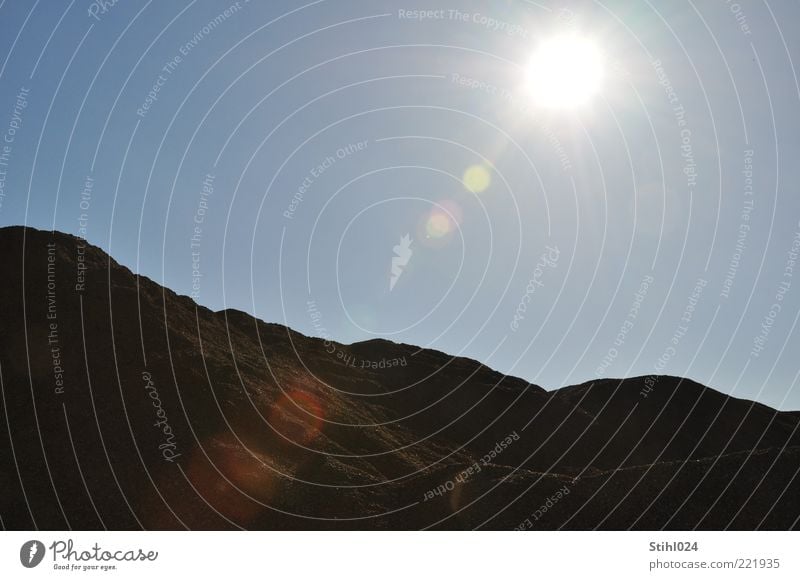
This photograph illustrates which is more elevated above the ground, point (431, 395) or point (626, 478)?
point (431, 395)

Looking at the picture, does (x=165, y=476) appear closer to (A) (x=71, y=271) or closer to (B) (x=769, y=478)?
(A) (x=71, y=271)

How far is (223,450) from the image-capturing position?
127 ft

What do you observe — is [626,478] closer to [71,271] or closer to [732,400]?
Answer: [71,271]

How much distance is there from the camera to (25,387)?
41.5 meters

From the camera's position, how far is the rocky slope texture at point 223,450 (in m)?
33.6

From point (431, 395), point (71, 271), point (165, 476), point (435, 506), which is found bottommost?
point (435, 506)

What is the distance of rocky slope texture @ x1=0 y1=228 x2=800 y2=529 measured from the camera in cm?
3356

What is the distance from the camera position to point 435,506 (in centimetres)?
3647

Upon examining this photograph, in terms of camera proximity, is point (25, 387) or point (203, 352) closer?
point (25, 387)
